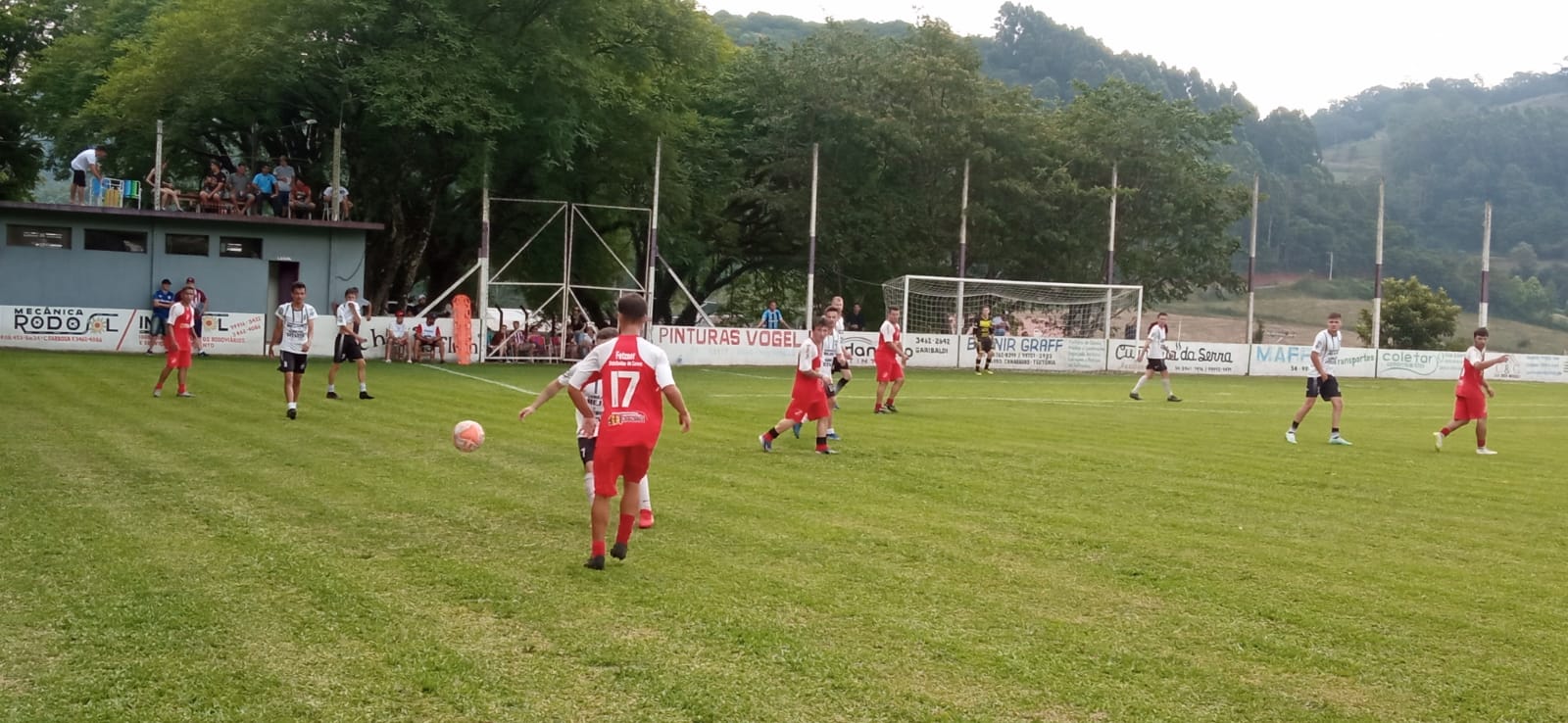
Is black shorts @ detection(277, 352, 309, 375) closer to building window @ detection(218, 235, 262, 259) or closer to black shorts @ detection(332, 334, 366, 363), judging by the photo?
black shorts @ detection(332, 334, 366, 363)

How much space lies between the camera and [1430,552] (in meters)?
9.06

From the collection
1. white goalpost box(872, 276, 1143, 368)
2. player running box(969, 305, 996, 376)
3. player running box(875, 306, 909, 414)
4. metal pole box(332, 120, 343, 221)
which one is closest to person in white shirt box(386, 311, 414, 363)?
metal pole box(332, 120, 343, 221)

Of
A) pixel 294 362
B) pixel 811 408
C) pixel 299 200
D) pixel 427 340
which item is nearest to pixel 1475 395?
pixel 811 408

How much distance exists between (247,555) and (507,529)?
1820 millimetres

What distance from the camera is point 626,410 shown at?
7.78 metres

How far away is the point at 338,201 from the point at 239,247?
288 centimetres

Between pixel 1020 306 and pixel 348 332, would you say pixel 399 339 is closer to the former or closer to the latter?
pixel 348 332

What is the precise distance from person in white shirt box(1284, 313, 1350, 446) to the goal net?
25.3 m

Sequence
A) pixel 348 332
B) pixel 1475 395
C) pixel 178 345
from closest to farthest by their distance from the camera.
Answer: pixel 1475 395, pixel 348 332, pixel 178 345

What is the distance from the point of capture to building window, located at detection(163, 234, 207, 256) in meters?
34.0

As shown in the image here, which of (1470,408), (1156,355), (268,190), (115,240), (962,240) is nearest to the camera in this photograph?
(1470,408)

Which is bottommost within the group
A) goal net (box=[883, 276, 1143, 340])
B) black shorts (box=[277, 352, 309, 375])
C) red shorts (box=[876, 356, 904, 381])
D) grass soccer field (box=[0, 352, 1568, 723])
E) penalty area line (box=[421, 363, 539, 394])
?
grass soccer field (box=[0, 352, 1568, 723])

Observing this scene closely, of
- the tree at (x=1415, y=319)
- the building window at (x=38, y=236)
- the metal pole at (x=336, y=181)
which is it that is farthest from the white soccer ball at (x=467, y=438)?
the tree at (x=1415, y=319)

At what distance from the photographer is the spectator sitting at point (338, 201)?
35.9 m
